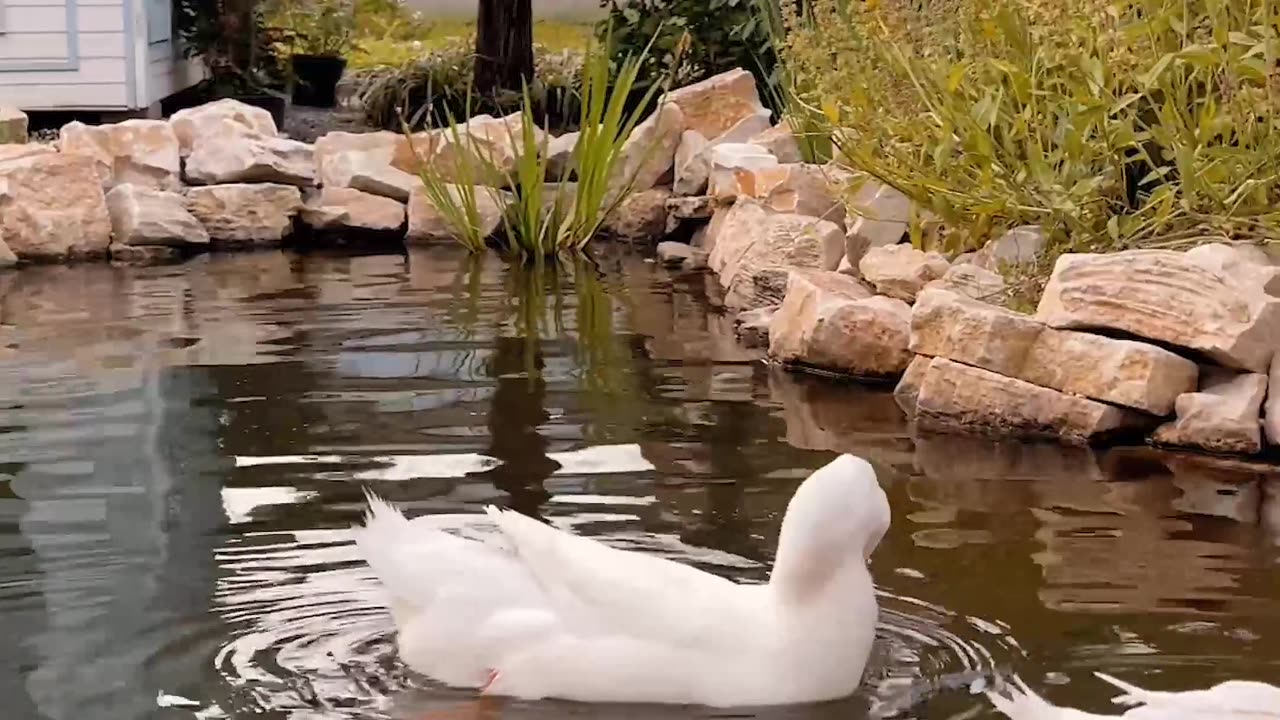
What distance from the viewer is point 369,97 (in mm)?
15656

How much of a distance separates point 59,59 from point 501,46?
10.7ft

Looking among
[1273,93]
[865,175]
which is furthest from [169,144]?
[1273,93]

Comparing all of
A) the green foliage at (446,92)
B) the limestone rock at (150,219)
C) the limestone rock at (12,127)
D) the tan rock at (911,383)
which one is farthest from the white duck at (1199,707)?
the green foliage at (446,92)

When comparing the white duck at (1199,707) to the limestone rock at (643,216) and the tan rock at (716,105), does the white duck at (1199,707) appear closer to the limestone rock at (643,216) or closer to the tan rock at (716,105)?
the limestone rock at (643,216)

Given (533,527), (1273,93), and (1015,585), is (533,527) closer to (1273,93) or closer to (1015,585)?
(1015,585)

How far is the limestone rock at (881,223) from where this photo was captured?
797 centimetres

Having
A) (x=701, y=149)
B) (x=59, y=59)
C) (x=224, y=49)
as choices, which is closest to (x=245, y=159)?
(x=701, y=149)

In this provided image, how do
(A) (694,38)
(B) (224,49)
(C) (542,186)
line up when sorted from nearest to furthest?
(C) (542,186) → (A) (694,38) → (B) (224,49)

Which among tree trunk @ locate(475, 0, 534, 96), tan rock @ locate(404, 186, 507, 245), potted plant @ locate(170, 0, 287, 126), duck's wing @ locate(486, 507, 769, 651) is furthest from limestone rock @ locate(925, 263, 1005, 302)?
potted plant @ locate(170, 0, 287, 126)

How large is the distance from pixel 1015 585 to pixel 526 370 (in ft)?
9.62

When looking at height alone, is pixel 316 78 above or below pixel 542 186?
above

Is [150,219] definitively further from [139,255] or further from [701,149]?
[701,149]

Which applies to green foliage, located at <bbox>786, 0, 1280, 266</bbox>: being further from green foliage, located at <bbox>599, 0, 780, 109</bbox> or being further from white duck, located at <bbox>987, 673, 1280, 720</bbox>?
green foliage, located at <bbox>599, 0, 780, 109</bbox>

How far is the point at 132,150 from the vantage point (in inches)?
447
